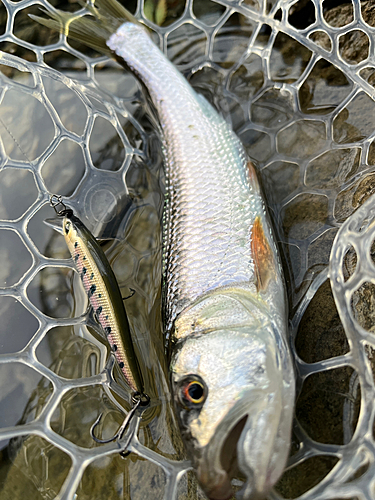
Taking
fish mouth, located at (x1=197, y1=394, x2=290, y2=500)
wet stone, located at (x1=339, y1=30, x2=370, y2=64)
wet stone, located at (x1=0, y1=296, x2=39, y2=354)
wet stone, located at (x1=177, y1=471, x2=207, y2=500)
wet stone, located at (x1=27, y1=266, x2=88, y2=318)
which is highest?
wet stone, located at (x1=339, y1=30, x2=370, y2=64)

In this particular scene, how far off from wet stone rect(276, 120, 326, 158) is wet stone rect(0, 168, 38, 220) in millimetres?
1177

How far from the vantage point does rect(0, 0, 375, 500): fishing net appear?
51.4 inches

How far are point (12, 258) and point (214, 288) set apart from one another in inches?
36.3

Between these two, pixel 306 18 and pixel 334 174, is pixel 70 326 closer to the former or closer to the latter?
pixel 334 174

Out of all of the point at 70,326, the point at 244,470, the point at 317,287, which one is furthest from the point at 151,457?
the point at 317,287

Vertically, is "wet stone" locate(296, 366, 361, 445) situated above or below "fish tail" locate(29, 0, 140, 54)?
below

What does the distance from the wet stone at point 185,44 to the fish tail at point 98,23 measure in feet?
0.80

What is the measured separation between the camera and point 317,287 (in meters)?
1.47

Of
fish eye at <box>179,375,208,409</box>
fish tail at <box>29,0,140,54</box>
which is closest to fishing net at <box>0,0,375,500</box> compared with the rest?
fish tail at <box>29,0,140,54</box>

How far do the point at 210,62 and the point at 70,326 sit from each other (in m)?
1.47

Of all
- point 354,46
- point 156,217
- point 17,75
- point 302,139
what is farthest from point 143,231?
point 354,46

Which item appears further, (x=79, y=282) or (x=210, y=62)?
(x=210, y=62)

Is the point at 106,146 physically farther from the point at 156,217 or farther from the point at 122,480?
the point at 122,480

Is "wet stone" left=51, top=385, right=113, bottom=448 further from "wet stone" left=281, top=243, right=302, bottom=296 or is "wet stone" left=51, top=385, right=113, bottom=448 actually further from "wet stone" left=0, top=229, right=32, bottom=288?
"wet stone" left=281, top=243, right=302, bottom=296
